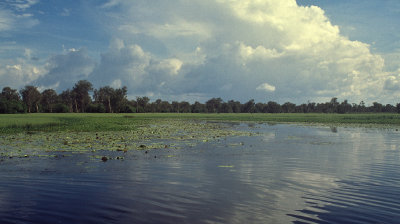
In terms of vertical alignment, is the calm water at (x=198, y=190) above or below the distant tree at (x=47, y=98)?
below

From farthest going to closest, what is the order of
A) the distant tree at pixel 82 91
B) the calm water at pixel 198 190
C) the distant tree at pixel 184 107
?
the distant tree at pixel 184 107
the distant tree at pixel 82 91
the calm water at pixel 198 190

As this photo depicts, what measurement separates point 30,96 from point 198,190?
5219 inches

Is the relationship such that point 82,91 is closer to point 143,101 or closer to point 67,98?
point 67,98

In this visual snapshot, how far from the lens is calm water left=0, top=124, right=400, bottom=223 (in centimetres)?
845

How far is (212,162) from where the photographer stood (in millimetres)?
16859

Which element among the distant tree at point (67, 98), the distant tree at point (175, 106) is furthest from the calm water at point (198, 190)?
the distant tree at point (175, 106)

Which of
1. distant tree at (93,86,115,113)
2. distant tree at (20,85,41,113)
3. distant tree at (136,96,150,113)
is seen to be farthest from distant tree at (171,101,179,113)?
distant tree at (20,85,41,113)

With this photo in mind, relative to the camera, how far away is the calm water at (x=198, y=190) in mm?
8453

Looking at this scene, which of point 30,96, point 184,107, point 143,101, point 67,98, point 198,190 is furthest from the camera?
point 184,107

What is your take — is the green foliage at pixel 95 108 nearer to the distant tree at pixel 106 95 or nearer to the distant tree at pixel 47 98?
Result: the distant tree at pixel 106 95

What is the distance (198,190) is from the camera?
11.0 metres

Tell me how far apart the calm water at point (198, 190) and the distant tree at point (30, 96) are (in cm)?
12333

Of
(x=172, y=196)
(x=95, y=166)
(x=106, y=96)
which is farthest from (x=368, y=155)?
(x=106, y=96)

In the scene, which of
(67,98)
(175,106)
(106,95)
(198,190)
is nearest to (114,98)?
(106,95)
